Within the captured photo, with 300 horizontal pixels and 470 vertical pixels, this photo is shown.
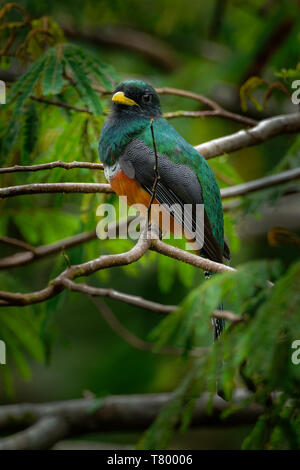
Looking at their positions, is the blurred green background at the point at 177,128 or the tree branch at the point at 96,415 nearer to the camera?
the tree branch at the point at 96,415

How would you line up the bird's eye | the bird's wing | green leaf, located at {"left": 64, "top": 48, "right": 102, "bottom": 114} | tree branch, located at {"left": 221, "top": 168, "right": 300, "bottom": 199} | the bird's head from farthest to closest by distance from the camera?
1. tree branch, located at {"left": 221, "top": 168, "right": 300, "bottom": 199}
2. the bird's eye
3. the bird's head
4. green leaf, located at {"left": 64, "top": 48, "right": 102, "bottom": 114}
5. the bird's wing

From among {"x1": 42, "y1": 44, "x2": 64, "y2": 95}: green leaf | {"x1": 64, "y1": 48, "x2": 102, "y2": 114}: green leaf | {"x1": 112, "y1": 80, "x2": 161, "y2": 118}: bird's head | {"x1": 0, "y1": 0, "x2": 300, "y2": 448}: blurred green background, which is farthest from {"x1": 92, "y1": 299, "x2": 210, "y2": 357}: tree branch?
{"x1": 42, "y1": 44, "x2": 64, "y2": 95}: green leaf

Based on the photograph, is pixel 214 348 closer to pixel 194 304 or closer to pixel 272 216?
pixel 194 304

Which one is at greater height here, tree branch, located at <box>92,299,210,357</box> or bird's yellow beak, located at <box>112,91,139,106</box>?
bird's yellow beak, located at <box>112,91,139,106</box>

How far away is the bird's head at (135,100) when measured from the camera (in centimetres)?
398

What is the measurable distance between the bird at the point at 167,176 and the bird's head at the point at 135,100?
0.16 metres

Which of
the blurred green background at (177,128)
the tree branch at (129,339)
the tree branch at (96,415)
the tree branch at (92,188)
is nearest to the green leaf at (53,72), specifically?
the tree branch at (92,188)

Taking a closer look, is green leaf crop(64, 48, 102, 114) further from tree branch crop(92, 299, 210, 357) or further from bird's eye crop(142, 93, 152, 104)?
tree branch crop(92, 299, 210, 357)

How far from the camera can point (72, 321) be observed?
9031 millimetres

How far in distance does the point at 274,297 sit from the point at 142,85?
6.47 ft

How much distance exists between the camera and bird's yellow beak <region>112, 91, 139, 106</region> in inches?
154

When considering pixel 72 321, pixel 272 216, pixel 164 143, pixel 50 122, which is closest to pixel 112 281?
pixel 72 321

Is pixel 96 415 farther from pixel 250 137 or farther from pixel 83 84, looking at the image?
pixel 83 84

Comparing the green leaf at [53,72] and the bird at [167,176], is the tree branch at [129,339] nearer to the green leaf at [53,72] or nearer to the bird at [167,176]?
the bird at [167,176]
